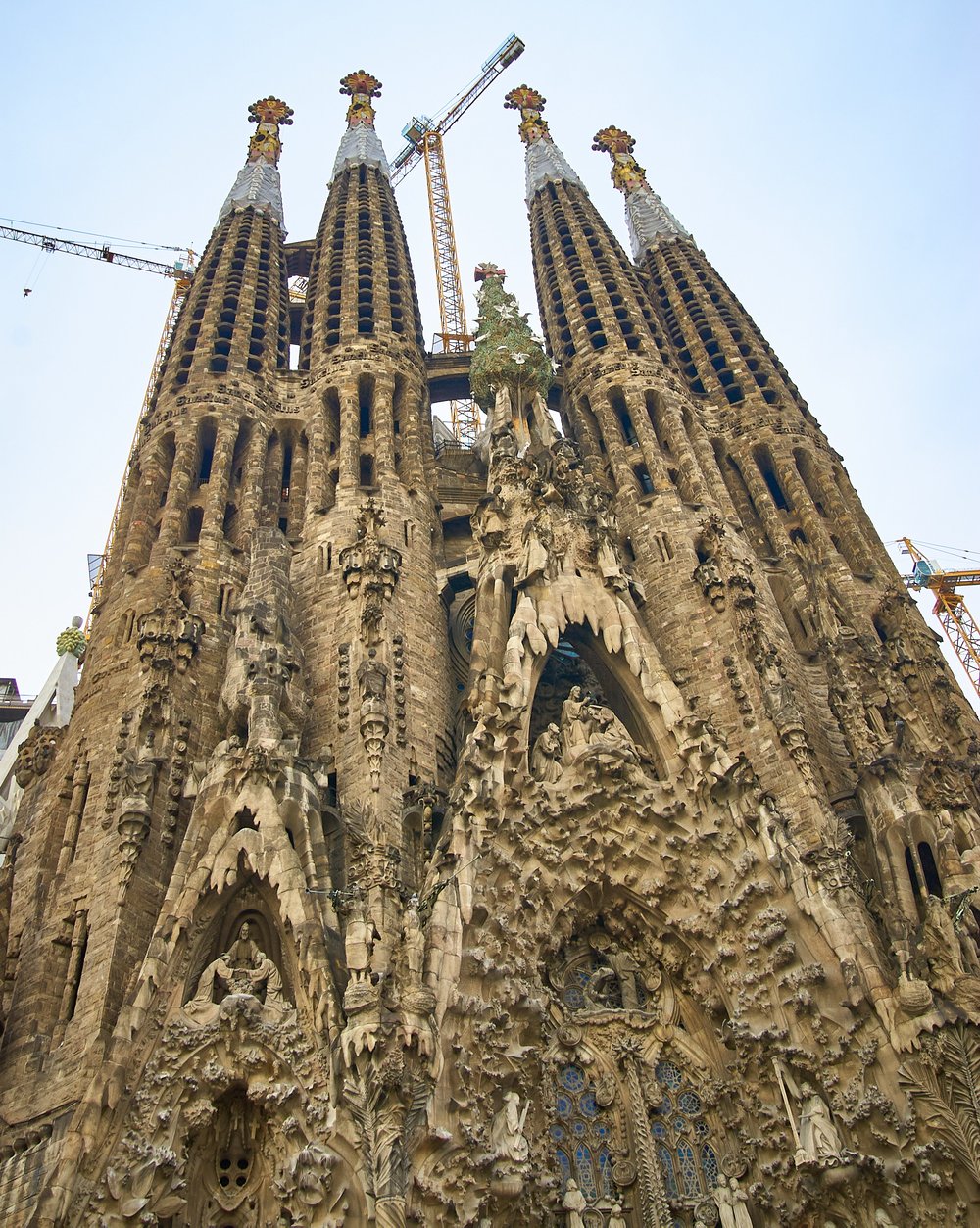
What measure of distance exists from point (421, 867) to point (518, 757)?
2109 millimetres

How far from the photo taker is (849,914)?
15.2 metres

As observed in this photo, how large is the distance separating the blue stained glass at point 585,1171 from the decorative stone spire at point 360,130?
30017mm

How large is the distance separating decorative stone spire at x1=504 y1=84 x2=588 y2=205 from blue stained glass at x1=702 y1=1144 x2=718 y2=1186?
3116cm

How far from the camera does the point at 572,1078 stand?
15.6 m

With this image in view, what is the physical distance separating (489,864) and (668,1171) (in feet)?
14.5

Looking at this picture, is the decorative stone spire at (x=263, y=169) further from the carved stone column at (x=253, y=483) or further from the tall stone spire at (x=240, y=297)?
the carved stone column at (x=253, y=483)

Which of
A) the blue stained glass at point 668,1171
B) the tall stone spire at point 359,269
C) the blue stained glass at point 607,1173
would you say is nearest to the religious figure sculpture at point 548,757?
the blue stained glass at point 607,1173

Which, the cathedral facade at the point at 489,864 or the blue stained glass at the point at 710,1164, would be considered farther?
the blue stained glass at the point at 710,1164

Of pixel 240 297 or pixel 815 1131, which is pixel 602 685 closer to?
pixel 815 1131

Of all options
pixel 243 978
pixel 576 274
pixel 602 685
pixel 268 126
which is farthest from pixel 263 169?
pixel 243 978

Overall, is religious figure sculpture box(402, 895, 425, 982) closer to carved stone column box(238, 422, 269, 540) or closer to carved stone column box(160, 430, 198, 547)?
carved stone column box(160, 430, 198, 547)

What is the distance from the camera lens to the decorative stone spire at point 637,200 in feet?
118

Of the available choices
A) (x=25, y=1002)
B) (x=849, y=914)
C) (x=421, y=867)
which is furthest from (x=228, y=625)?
(x=849, y=914)

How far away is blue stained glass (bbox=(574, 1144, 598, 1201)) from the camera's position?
14.5 metres
